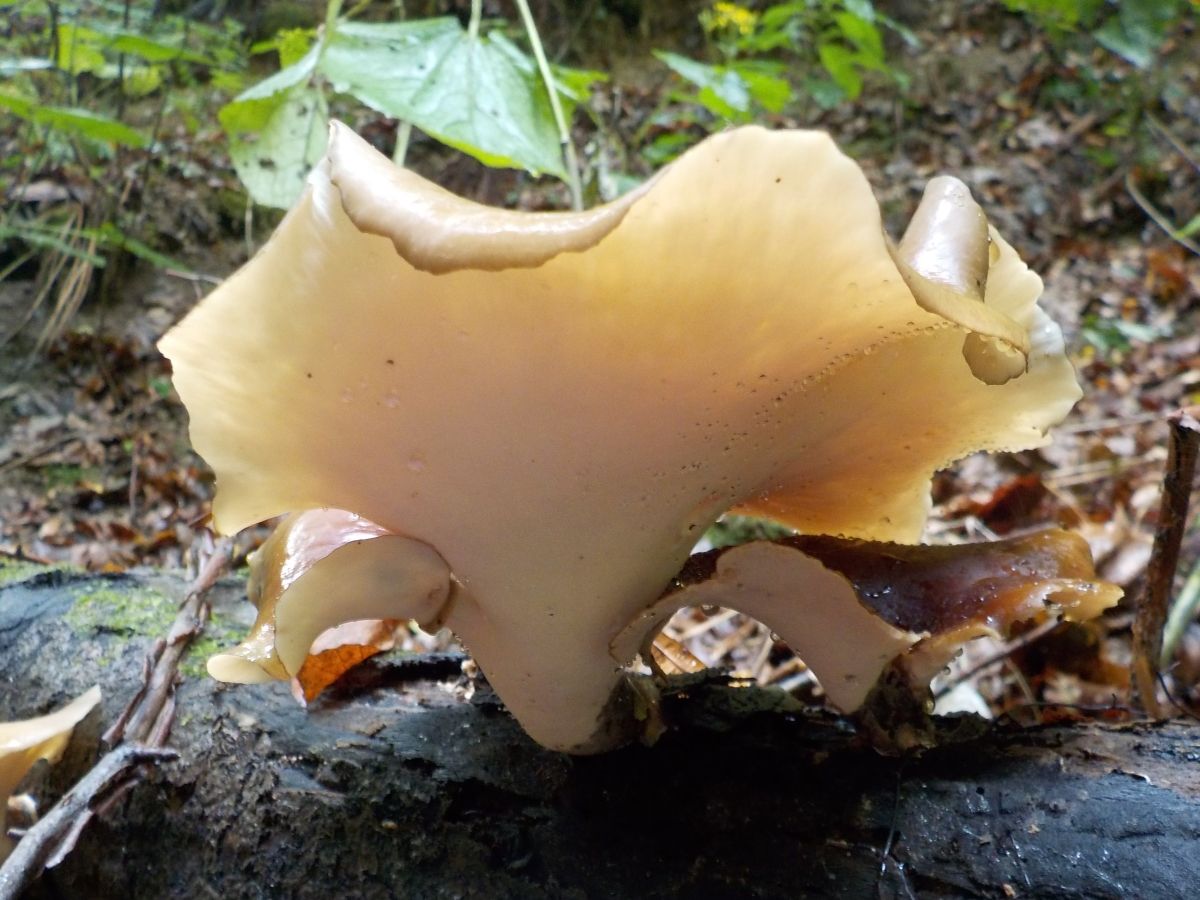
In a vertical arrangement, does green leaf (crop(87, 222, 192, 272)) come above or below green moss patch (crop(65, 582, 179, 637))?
below

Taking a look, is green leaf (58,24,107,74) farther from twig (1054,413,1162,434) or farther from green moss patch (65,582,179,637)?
twig (1054,413,1162,434)

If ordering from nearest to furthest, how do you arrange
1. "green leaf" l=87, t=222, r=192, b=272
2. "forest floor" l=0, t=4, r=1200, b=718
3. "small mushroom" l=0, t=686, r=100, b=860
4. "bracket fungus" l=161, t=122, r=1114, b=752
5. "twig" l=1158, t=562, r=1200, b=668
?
"bracket fungus" l=161, t=122, r=1114, b=752
"small mushroom" l=0, t=686, r=100, b=860
"twig" l=1158, t=562, r=1200, b=668
"forest floor" l=0, t=4, r=1200, b=718
"green leaf" l=87, t=222, r=192, b=272

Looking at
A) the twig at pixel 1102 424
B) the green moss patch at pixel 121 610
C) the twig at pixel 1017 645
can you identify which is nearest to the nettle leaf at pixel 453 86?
the green moss patch at pixel 121 610

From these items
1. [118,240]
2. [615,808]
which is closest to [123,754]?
[615,808]

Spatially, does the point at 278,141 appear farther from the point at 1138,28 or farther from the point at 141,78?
the point at 1138,28

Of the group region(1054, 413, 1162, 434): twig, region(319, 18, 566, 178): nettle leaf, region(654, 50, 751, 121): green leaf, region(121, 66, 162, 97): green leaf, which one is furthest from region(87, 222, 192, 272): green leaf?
region(1054, 413, 1162, 434): twig

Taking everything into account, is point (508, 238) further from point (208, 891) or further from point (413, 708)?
point (208, 891)

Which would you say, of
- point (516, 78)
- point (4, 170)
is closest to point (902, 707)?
point (516, 78)
